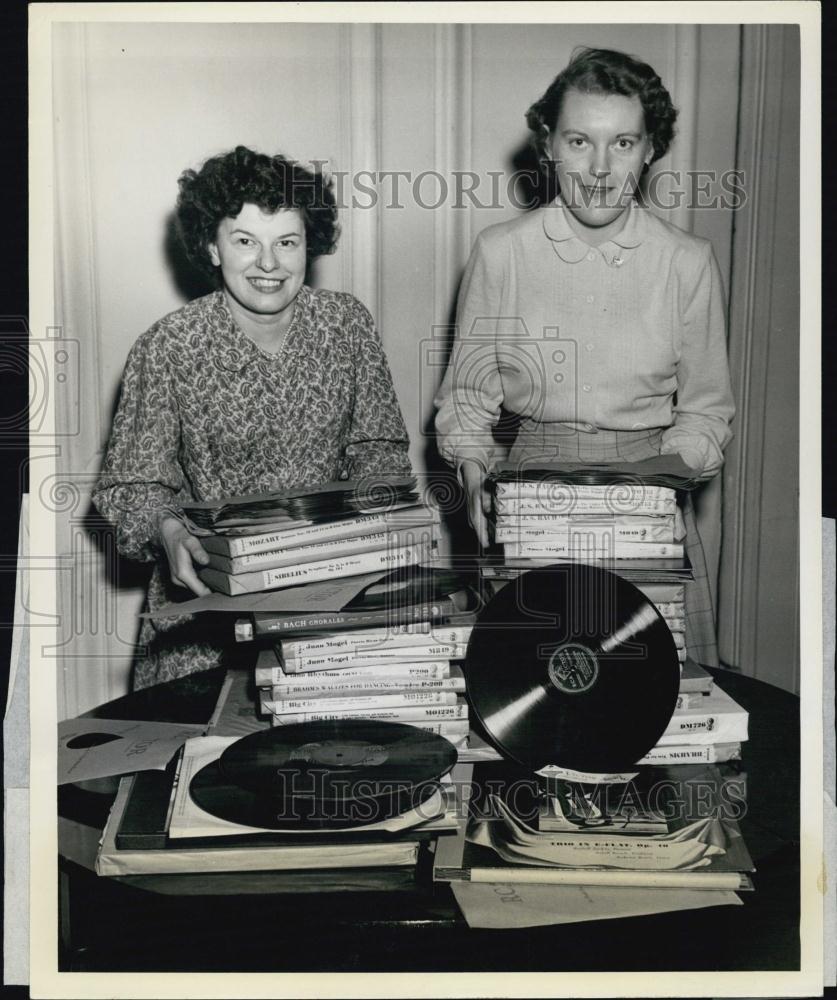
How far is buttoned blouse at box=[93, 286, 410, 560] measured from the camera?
5.52 ft

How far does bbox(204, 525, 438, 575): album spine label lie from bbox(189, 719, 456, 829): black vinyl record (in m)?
0.21

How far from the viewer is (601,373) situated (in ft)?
5.47

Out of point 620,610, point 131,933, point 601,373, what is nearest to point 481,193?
point 601,373

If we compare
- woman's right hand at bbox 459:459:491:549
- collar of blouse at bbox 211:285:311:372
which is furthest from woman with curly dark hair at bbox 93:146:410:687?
woman's right hand at bbox 459:459:491:549

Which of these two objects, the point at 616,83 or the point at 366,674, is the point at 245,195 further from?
the point at 366,674

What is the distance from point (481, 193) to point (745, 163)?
451 mm

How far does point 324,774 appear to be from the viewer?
1.13 m

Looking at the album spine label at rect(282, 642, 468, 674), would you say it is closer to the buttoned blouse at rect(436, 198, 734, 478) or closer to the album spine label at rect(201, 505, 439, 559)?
the album spine label at rect(201, 505, 439, 559)

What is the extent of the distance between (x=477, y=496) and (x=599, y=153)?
0.61 m

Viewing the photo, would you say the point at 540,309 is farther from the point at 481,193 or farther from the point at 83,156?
the point at 83,156

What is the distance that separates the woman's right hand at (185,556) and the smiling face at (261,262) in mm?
432

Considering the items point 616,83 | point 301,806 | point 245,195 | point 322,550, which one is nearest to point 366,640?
point 322,550

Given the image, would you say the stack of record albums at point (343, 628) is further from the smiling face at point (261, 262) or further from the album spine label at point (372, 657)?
the smiling face at point (261, 262)

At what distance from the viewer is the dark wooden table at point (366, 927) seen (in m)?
1.00
